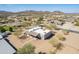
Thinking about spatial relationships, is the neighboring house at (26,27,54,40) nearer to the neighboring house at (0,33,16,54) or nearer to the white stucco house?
the white stucco house

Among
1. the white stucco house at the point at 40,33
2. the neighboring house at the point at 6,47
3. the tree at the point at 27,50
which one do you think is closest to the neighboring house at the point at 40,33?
the white stucco house at the point at 40,33

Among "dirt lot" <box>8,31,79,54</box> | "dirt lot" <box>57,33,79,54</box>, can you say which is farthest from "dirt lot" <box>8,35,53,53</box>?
"dirt lot" <box>57,33,79,54</box>

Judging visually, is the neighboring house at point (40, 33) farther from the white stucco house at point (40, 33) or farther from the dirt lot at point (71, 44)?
the dirt lot at point (71, 44)

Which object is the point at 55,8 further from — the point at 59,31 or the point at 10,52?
the point at 10,52

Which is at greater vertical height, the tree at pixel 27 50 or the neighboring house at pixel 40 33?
the neighboring house at pixel 40 33

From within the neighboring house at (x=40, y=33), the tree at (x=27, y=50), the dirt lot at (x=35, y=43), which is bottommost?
the tree at (x=27, y=50)

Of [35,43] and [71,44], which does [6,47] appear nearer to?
[35,43]

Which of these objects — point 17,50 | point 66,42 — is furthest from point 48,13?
point 17,50

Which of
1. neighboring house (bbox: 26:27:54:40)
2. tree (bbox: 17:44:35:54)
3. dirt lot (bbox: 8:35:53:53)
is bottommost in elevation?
tree (bbox: 17:44:35:54)

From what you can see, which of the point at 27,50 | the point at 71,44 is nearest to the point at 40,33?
the point at 27,50
